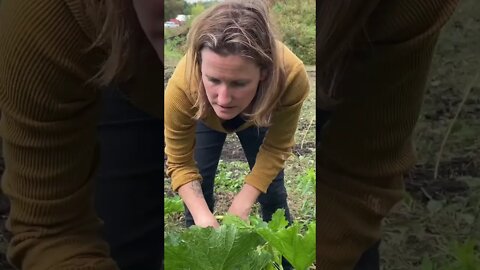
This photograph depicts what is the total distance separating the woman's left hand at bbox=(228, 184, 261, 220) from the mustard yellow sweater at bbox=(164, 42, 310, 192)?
0.04 feet

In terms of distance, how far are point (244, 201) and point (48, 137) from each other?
336mm

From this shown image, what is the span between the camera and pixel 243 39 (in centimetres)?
110

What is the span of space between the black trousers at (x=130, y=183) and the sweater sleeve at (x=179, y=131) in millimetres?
17

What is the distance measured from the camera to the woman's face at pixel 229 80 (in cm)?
111

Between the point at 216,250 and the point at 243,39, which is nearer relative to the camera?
the point at 243,39

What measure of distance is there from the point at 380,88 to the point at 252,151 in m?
0.23

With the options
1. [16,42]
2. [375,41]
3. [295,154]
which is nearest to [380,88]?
[375,41]

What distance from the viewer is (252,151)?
3.85 ft

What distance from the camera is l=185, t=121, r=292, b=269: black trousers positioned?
3.85 ft

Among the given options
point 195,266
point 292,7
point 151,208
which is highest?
point 292,7

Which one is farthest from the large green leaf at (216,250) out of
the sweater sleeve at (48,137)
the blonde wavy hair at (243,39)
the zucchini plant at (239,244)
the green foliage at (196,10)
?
the green foliage at (196,10)

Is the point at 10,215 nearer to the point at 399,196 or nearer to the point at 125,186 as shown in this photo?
the point at 125,186

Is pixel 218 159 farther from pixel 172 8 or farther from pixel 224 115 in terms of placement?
pixel 172 8

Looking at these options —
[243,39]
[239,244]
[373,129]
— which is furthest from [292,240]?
[243,39]
